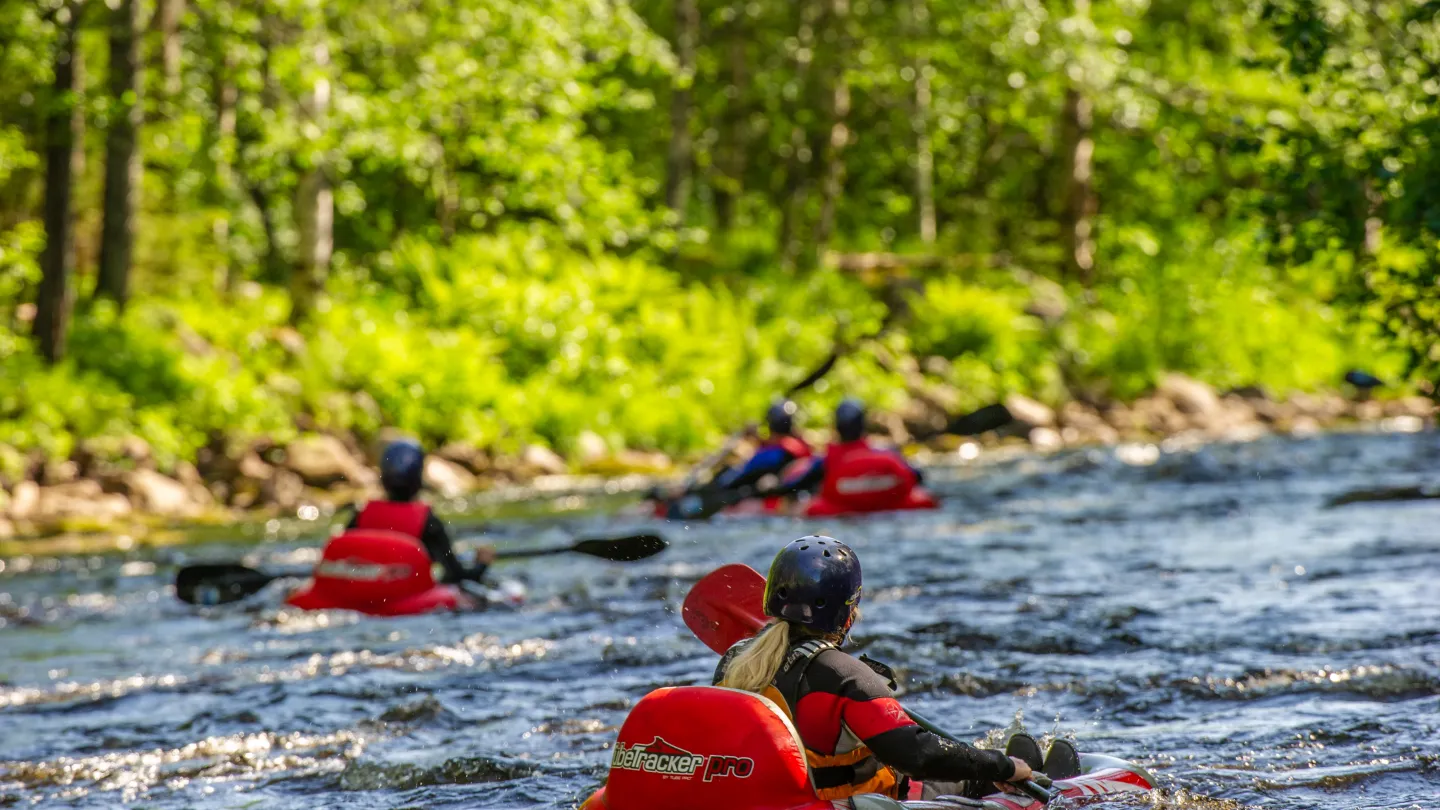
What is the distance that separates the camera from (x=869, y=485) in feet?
51.3

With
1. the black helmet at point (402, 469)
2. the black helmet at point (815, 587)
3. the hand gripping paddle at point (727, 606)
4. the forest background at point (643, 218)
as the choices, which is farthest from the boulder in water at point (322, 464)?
the black helmet at point (815, 587)

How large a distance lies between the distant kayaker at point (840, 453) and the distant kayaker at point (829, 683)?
10.3m

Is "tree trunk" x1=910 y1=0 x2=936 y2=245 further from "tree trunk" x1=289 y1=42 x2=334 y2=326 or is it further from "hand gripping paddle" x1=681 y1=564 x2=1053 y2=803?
"hand gripping paddle" x1=681 y1=564 x2=1053 y2=803

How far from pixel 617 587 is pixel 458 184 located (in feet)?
49.3

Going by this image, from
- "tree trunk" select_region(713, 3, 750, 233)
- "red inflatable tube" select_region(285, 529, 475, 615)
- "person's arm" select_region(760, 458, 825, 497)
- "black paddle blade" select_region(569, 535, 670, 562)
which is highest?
"tree trunk" select_region(713, 3, 750, 233)

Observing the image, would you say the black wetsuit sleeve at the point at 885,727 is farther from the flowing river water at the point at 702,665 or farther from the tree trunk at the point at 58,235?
the tree trunk at the point at 58,235

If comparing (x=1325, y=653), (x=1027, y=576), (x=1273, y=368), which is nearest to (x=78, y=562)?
(x=1027, y=576)

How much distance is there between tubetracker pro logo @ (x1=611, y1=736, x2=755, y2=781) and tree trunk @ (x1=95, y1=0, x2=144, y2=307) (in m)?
15.5

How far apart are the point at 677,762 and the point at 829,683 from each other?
0.57 metres

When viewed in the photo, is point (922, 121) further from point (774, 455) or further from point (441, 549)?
point (441, 549)

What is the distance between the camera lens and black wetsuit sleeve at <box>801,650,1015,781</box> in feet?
16.6

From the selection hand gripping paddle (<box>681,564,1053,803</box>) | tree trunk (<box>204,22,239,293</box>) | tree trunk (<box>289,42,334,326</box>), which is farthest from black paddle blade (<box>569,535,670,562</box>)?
tree trunk (<box>204,22,239,293</box>)

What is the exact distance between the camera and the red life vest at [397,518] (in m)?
11.0

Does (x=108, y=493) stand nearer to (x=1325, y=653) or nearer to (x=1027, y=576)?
(x=1027, y=576)
